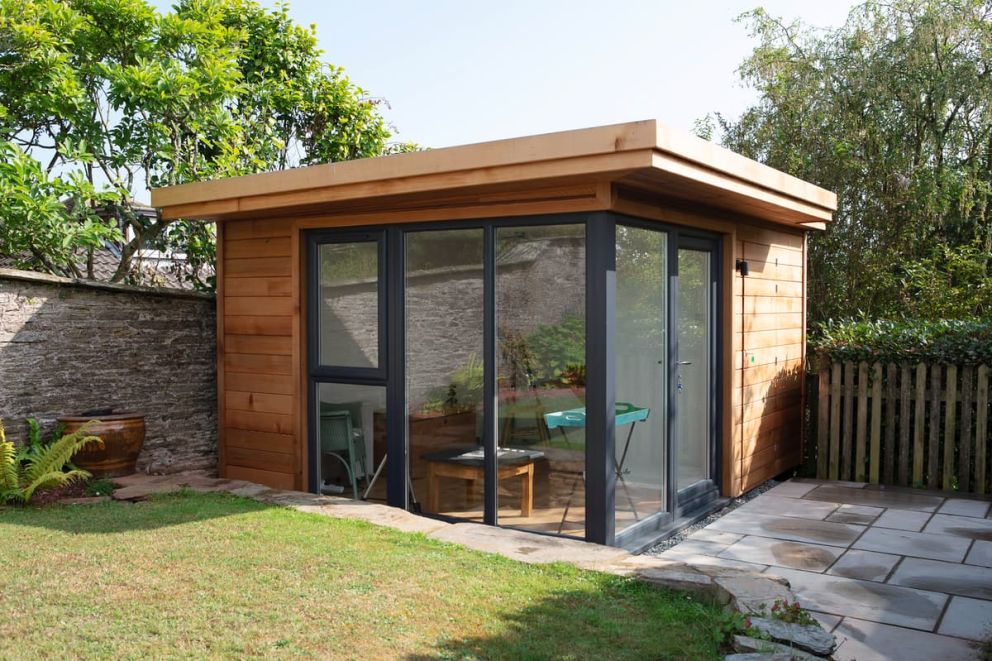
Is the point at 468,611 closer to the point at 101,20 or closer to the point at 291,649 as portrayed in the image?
the point at 291,649

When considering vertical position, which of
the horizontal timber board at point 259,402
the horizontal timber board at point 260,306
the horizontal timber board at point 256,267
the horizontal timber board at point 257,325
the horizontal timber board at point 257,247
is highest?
the horizontal timber board at point 257,247

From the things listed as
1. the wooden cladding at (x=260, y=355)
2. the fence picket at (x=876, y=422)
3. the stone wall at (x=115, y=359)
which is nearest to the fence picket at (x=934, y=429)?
the fence picket at (x=876, y=422)

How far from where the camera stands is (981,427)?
7.18 meters

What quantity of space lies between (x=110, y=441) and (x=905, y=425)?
21.6ft

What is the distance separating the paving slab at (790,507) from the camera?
648 centimetres

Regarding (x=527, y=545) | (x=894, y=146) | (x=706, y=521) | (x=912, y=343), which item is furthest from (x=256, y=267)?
(x=894, y=146)

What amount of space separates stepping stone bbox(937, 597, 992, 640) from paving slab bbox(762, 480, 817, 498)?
2.69m

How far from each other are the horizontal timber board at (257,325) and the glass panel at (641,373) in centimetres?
264

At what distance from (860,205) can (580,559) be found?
8368 millimetres

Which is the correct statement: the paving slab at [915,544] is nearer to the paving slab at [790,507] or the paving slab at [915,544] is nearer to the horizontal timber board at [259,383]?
the paving slab at [790,507]

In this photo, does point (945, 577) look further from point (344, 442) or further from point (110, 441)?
point (110, 441)

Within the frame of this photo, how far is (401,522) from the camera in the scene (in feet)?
17.9

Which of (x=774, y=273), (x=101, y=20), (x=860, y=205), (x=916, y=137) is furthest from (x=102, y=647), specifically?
(x=916, y=137)

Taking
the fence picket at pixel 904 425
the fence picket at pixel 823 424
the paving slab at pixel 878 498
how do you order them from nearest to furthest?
the paving slab at pixel 878 498 → the fence picket at pixel 904 425 → the fence picket at pixel 823 424
